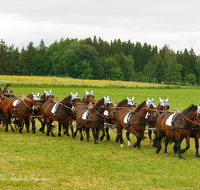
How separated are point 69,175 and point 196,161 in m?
4.49

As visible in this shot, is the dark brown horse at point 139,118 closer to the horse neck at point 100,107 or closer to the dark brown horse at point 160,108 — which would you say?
the dark brown horse at point 160,108

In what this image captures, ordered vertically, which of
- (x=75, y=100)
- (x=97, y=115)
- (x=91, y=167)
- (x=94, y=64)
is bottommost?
(x=91, y=167)

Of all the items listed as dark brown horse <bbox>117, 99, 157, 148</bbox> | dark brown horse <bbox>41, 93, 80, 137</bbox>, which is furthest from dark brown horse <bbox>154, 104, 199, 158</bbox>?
dark brown horse <bbox>41, 93, 80, 137</bbox>

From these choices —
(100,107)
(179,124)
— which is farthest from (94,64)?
(179,124)

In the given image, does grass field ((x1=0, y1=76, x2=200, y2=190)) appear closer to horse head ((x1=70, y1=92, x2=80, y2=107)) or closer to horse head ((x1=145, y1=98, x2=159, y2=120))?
horse head ((x1=145, y1=98, x2=159, y2=120))

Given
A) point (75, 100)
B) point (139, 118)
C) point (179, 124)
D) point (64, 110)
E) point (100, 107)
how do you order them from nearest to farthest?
point (179, 124) → point (139, 118) → point (100, 107) → point (75, 100) → point (64, 110)

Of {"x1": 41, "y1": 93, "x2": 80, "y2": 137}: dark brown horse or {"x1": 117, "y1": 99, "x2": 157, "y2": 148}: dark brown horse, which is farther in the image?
{"x1": 41, "y1": 93, "x2": 80, "y2": 137}: dark brown horse

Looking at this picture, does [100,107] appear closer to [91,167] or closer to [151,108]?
[151,108]

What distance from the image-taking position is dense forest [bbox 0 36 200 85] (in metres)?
91.1

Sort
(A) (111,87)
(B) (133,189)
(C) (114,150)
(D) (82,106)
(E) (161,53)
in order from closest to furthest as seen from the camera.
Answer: (B) (133,189), (C) (114,150), (D) (82,106), (A) (111,87), (E) (161,53)

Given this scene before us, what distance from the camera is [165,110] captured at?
1217 cm

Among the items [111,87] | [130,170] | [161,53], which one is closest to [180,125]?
[130,170]

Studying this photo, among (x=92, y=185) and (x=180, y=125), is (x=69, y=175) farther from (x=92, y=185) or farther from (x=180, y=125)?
(x=180, y=125)

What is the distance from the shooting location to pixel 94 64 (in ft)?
299
